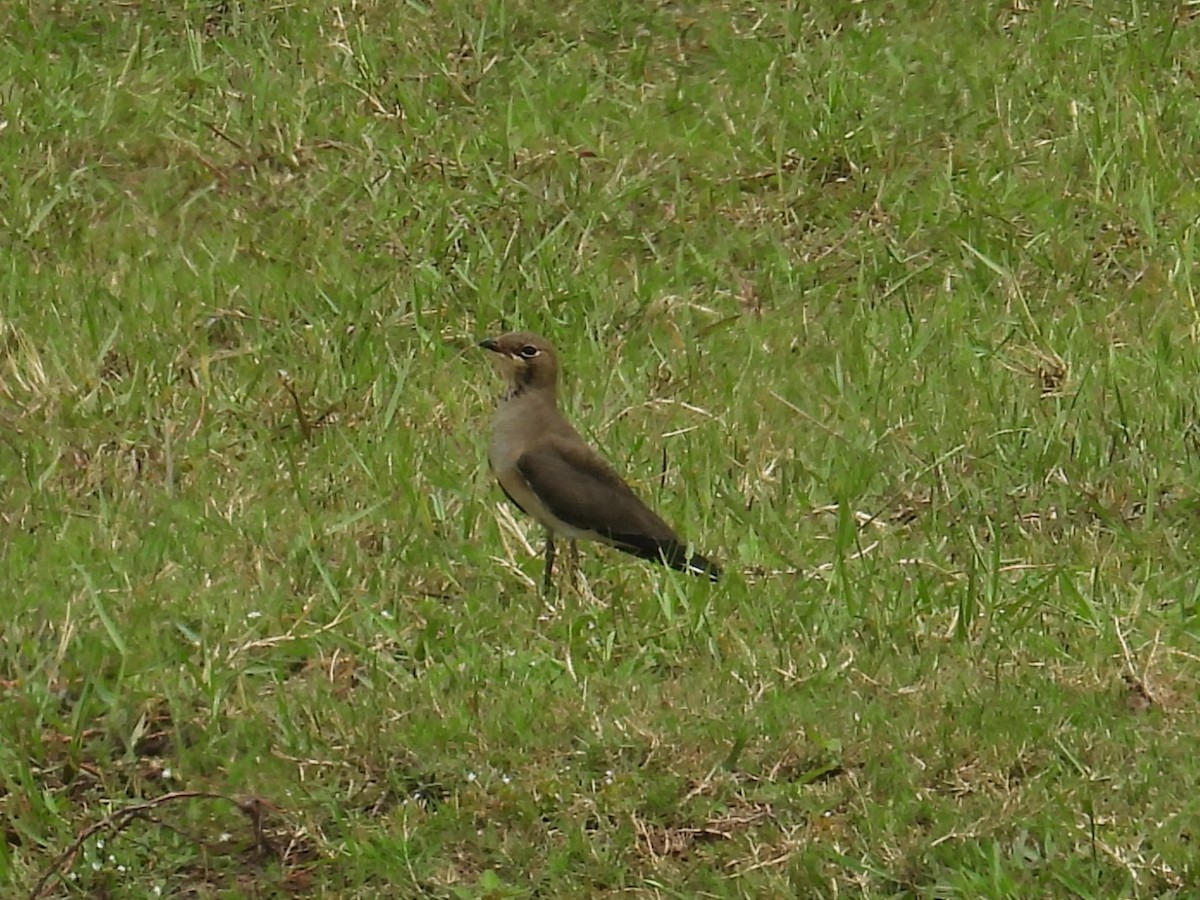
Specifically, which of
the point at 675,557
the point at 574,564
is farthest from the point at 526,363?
the point at 675,557

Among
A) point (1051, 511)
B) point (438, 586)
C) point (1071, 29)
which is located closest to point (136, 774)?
point (438, 586)

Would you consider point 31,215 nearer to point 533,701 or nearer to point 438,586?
point 438,586

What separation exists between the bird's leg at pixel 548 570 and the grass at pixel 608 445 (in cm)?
5

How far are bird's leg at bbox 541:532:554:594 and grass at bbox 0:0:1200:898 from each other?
0.05m

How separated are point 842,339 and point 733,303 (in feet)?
1.98

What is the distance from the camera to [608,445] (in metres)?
8.04

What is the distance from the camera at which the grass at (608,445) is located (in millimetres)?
5957

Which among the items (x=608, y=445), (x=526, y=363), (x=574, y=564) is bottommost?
(x=608, y=445)

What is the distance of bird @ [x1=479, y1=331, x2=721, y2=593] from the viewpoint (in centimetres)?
699

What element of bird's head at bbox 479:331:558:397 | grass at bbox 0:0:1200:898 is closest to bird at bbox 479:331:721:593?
bird's head at bbox 479:331:558:397

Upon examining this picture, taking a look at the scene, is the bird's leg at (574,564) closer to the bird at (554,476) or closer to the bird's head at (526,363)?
the bird at (554,476)

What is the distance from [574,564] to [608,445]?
88 cm

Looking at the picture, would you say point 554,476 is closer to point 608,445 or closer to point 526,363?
point 526,363

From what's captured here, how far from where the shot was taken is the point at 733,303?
9.29m
